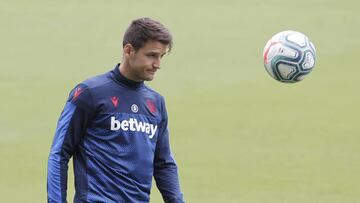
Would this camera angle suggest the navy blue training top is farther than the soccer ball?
No

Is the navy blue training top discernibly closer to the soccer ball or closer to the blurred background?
the soccer ball

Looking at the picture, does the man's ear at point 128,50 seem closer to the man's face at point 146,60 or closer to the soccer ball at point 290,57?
the man's face at point 146,60

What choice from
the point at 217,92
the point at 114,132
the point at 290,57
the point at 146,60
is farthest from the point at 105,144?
the point at 217,92

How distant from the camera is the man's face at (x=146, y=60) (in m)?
4.00

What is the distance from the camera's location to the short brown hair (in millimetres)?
4012

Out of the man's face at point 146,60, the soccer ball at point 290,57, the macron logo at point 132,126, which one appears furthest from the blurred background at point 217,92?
the man's face at point 146,60

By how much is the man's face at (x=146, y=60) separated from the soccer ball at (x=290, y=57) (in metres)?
2.52

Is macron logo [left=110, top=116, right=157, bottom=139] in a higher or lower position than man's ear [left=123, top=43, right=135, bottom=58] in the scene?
lower

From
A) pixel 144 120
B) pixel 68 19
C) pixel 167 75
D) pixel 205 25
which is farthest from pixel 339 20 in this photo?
pixel 144 120

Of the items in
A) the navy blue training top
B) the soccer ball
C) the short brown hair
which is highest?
the soccer ball

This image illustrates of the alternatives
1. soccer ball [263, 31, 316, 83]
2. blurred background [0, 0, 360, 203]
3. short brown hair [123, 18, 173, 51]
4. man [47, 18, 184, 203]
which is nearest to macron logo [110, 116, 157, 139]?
man [47, 18, 184, 203]

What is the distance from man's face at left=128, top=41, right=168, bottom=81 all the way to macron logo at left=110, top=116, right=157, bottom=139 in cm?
21

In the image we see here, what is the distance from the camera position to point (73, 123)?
3.91 metres

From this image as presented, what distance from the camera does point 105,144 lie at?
3.98 m
